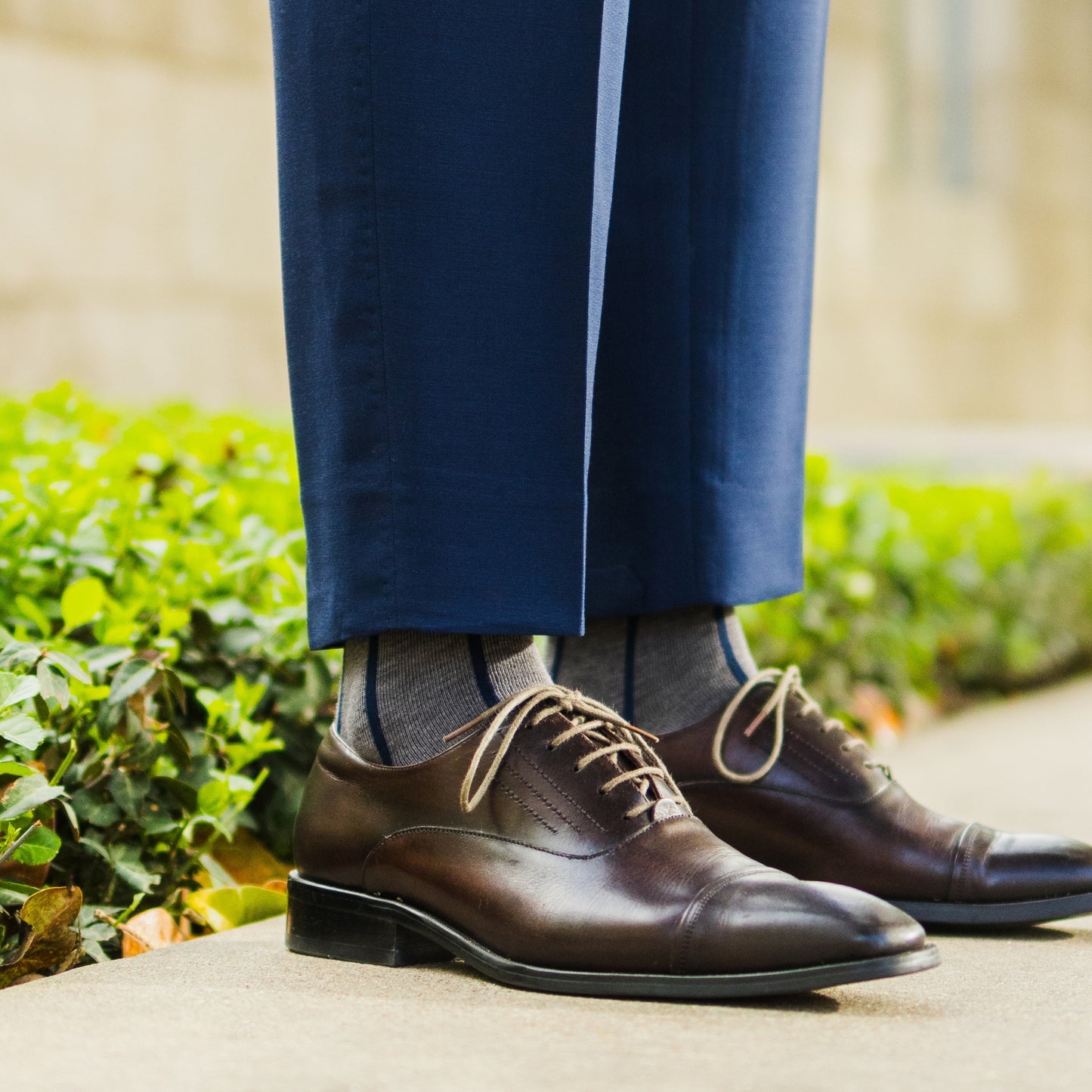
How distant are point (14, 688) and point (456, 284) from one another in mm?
508

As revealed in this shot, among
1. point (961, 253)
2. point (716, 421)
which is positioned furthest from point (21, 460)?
point (961, 253)

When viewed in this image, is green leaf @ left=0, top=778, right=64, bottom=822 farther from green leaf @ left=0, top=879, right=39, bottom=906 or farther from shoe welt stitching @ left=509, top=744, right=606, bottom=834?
shoe welt stitching @ left=509, top=744, right=606, bottom=834

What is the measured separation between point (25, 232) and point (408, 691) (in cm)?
471

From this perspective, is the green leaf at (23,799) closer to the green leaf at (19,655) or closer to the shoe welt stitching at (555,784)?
the green leaf at (19,655)

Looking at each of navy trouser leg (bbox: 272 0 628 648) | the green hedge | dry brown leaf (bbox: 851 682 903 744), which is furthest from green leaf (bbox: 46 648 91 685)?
dry brown leaf (bbox: 851 682 903 744)

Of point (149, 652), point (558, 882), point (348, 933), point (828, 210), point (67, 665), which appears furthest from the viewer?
point (828, 210)

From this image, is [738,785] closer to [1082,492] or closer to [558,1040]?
[558,1040]

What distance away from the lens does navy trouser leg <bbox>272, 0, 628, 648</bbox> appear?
112 centimetres

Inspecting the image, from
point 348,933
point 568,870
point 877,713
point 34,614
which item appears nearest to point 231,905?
point 348,933

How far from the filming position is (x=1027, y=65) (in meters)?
10.0

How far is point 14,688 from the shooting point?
1221 mm

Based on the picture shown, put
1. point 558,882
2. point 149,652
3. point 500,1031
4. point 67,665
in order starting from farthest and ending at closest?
point 149,652 < point 67,665 < point 558,882 < point 500,1031

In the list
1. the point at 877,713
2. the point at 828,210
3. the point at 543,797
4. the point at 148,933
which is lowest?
the point at 877,713

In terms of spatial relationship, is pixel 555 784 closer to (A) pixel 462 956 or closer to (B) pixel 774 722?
(A) pixel 462 956
